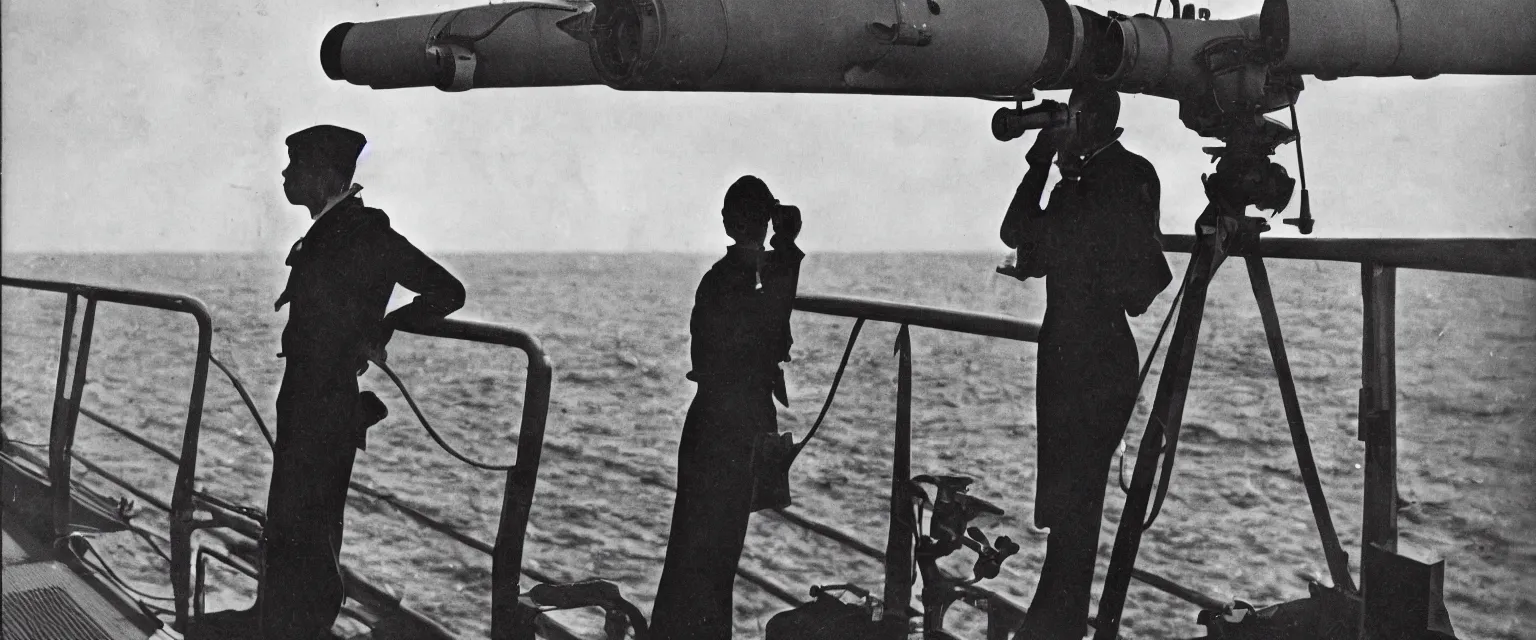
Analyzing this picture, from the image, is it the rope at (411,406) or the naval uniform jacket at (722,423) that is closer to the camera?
the rope at (411,406)

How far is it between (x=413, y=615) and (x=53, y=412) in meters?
1.52

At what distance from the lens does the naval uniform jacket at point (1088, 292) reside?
2.36 meters

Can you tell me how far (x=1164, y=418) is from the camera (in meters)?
2.04

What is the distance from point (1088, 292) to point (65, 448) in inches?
117

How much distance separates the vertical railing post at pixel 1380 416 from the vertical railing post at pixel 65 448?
129 inches

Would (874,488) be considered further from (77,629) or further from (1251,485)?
(77,629)

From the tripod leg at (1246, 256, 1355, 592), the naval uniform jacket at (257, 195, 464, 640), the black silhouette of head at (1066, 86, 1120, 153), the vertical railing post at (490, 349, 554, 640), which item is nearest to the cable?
the naval uniform jacket at (257, 195, 464, 640)

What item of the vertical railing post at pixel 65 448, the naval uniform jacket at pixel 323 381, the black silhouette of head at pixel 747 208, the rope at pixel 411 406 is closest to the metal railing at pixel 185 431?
the vertical railing post at pixel 65 448

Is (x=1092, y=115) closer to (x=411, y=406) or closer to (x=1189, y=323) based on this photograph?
(x=1189, y=323)

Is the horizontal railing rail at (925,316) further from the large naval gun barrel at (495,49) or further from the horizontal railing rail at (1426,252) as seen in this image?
the large naval gun barrel at (495,49)

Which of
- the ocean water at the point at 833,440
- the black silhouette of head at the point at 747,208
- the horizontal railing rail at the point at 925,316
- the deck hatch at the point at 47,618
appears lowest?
the ocean water at the point at 833,440

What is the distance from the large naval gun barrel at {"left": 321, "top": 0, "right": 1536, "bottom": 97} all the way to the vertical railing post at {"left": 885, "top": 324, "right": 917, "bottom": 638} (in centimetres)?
72

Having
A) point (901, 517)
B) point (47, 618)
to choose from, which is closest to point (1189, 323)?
point (901, 517)

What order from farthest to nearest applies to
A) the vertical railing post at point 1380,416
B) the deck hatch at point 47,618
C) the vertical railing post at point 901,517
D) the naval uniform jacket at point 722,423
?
the deck hatch at point 47,618 < the vertical railing post at point 901,517 < the naval uniform jacket at point 722,423 < the vertical railing post at point 1380,416
